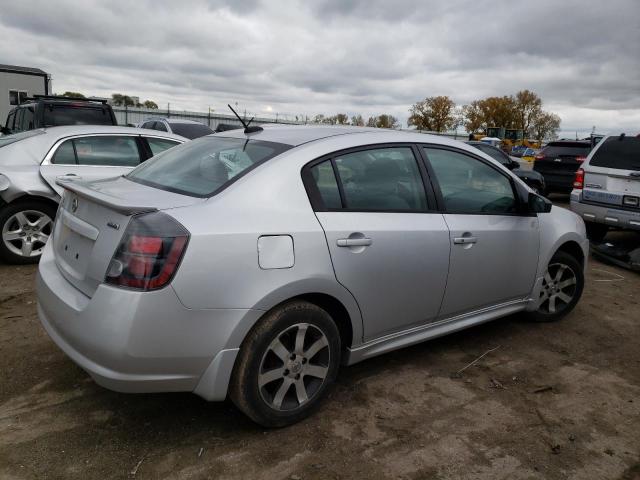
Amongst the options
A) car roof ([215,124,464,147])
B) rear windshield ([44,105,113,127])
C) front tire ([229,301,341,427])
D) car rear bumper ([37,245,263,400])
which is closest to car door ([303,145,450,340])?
car roof ([215,124,464,147])

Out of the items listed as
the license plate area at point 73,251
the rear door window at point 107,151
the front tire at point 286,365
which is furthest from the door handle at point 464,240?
the rear door window at point 107,151

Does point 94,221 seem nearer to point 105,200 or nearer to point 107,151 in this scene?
point 105,200

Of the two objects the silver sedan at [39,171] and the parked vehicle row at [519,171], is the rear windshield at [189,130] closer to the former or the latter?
the parked vehicle row at [519,171]

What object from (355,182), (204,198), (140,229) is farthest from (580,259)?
(140,229)

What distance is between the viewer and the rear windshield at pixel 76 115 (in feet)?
30.2

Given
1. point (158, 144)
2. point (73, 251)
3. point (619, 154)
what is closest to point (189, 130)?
point (158, 144)

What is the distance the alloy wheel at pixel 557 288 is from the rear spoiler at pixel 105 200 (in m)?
3.37

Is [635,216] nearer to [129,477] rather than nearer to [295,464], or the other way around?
[295,464]

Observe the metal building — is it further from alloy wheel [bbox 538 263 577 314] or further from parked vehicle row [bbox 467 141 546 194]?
alloy wheel [bbox 538 263 577 314]

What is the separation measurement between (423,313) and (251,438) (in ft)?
4.36

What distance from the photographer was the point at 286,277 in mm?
2555

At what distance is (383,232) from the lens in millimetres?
2996

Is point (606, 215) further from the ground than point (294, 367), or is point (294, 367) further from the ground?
point (606, 215)

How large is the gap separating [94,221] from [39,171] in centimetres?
360
